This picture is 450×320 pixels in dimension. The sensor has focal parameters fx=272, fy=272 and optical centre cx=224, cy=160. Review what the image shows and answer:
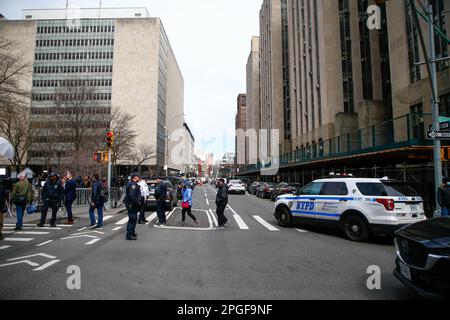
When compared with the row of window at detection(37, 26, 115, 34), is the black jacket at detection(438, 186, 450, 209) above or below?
below

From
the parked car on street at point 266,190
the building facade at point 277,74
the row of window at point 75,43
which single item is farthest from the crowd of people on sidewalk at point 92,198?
the row of window at point 75,43

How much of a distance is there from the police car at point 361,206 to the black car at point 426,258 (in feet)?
11.6

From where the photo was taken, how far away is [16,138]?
1240 inches

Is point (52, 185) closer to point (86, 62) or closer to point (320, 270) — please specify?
point (320, 270)

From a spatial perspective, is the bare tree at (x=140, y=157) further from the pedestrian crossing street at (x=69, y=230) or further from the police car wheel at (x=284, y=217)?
the police car wheel at (x=284, y=217)

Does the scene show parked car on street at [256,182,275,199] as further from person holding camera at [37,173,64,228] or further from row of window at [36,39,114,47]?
row of window at [36,39,114,47]

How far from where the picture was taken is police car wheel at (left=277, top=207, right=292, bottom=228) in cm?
1054

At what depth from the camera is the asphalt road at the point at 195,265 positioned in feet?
13.7

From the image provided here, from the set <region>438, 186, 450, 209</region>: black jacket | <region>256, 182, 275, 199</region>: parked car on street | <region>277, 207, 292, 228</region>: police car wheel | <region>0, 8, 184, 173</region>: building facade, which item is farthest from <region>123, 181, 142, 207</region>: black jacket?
<region>0, 8, 184, 173</region>: building facade

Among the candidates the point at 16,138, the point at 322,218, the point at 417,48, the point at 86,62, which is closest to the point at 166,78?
the point at 86,62

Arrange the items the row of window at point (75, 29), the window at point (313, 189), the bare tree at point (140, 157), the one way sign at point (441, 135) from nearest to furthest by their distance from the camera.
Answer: the window at point (313, 189)
the one way sign at point (441, 135)
the bare tree at point (140, 157)
the row of window at point (75, 29)

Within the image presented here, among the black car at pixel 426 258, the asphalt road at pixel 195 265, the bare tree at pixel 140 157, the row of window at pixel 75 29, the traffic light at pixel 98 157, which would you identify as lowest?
the asphalt road at pixel 195 265

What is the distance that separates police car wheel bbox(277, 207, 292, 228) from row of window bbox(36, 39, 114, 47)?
84.1 m

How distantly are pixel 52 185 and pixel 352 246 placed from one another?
10214 millimetres
